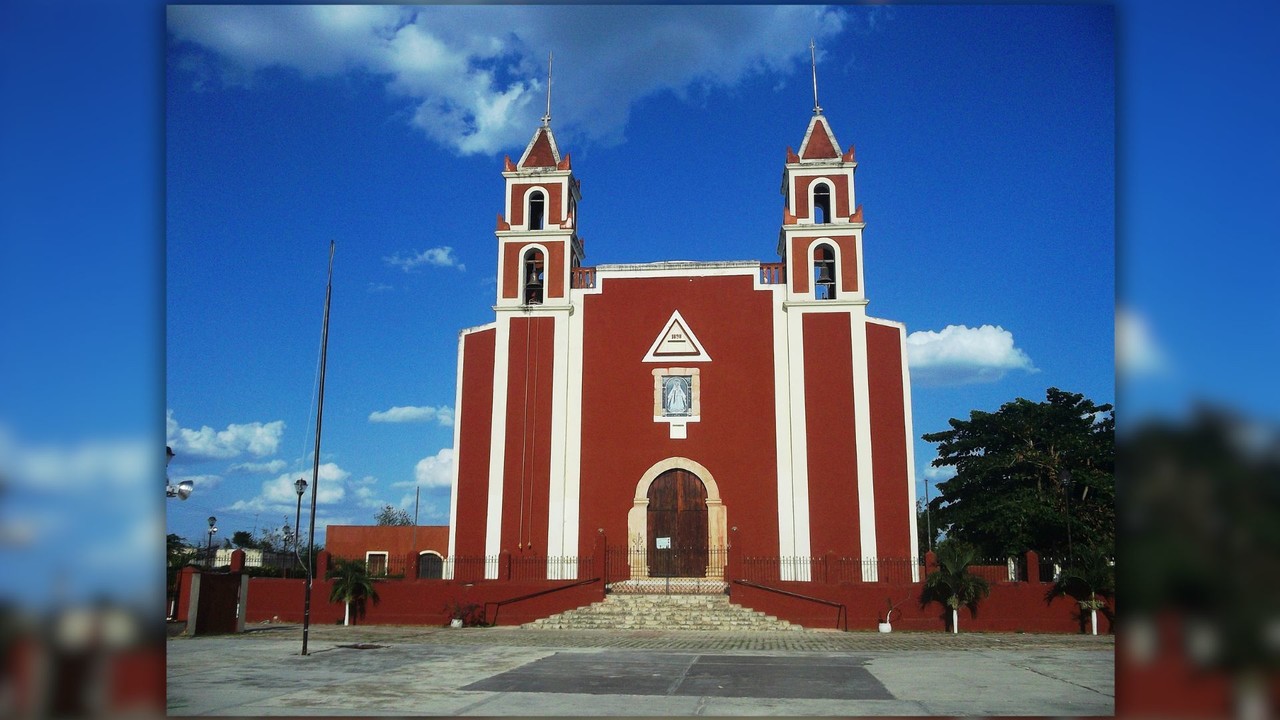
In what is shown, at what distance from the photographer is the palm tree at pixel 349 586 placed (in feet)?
53.1

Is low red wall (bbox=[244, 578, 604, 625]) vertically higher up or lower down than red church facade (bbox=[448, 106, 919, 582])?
A: lower down

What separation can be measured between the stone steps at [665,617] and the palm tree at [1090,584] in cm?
502

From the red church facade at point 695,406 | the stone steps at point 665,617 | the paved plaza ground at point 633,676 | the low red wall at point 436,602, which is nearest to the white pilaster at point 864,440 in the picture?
the red church facade at point 695,406

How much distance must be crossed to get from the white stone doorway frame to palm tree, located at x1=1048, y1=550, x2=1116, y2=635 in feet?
22.0

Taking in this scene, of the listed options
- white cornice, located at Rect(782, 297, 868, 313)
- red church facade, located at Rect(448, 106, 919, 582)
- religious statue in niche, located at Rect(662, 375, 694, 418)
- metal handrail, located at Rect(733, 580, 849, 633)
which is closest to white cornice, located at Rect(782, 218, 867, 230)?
red church facade, located at Rect(448, 106, 919, 582)

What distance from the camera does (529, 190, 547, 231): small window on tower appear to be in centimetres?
2178

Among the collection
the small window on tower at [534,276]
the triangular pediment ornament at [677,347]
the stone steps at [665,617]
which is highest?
the small window on tower at [534,276]

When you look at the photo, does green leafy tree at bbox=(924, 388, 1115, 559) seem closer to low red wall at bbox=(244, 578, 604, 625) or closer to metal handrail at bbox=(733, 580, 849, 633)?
metal handrail at bbox=(733, 580, 849, 633)

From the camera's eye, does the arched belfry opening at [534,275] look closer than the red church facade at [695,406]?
No

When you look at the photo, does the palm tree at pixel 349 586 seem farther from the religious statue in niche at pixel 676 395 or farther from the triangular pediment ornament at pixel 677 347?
the triangular pediment ornament at pixel 677 347

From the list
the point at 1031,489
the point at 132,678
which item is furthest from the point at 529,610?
the point at 1031,489

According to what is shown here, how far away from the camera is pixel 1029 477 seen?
88.2ft

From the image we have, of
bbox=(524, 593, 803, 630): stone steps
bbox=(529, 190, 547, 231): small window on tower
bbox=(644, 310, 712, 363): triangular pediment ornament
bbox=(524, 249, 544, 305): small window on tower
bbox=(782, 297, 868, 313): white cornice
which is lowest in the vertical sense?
bbox=(524, 593, 803, 630): stone steps

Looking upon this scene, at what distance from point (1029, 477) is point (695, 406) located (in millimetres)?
13201
